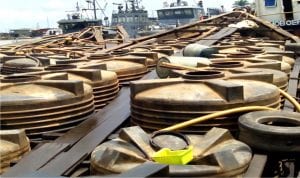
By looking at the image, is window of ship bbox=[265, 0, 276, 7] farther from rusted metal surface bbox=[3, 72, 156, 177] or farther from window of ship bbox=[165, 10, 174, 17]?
window of ship bbox=[165, 10, 174, 17]

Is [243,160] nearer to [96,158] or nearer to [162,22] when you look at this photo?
[96,158]

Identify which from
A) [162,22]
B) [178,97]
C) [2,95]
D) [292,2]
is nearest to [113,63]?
[2,95]

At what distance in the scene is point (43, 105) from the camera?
13.3 feet

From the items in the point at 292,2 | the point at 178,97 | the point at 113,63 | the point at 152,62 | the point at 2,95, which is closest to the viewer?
the point at 178,97

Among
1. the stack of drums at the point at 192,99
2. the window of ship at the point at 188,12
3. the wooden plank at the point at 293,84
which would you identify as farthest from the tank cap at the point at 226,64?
the window of ship at the point at 188,12

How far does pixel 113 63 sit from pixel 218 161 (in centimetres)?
398

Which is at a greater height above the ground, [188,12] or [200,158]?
[188,12]

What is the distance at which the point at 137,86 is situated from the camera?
159 inches

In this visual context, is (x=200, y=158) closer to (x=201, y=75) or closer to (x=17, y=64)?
(x=201, y=75)

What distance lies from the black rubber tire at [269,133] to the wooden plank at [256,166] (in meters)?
0.10

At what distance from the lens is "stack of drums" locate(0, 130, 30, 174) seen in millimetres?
3346

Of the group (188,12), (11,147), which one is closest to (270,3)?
(11,147)

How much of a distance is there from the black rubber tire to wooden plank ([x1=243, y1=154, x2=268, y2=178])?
0.34 feet

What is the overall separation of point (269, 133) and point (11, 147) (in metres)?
2.15
